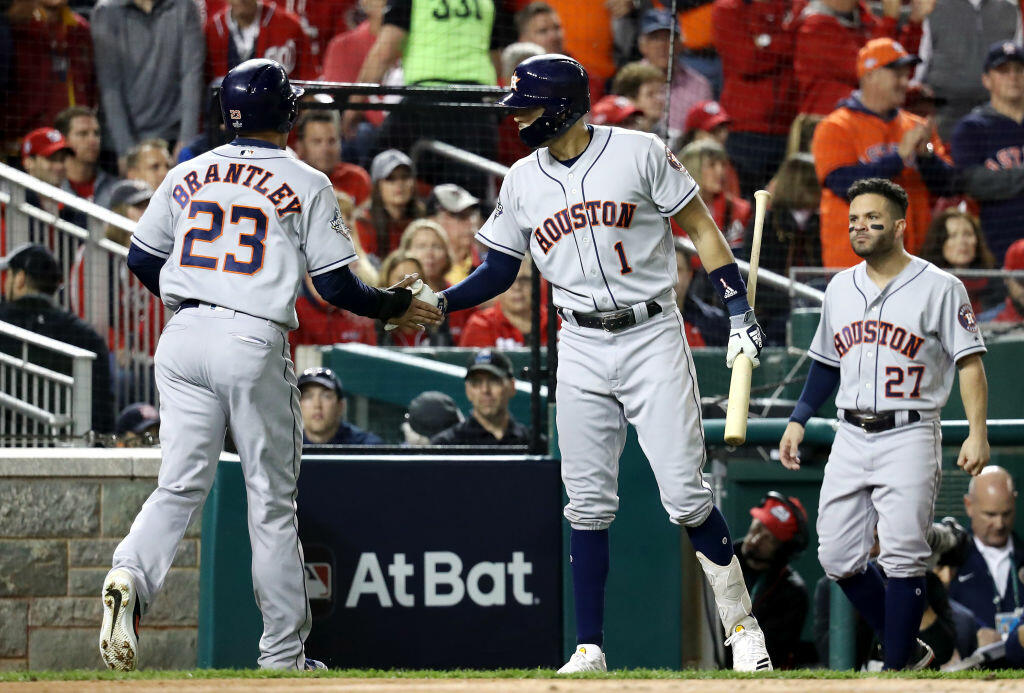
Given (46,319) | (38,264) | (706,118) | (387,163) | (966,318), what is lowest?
(966,318)

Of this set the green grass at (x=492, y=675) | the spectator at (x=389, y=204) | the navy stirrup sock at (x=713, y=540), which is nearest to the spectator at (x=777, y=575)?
the navy stirrup sock at (x=713, y=540)

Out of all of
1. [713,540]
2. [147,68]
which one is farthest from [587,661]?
[147,68]

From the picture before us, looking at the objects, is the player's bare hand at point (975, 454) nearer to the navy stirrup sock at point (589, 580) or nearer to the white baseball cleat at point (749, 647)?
the white baseball cleat at point (749, 647)

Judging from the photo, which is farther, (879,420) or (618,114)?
(618,114)

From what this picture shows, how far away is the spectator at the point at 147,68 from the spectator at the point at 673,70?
9.83ft

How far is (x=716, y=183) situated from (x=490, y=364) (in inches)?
118

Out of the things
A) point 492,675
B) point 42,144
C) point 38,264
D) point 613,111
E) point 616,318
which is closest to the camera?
point 492,675

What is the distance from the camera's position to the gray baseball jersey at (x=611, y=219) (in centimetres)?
457

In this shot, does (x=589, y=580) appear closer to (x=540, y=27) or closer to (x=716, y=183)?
(x=716, y=183)

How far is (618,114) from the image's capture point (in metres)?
8.85

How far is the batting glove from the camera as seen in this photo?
A: 448 cm

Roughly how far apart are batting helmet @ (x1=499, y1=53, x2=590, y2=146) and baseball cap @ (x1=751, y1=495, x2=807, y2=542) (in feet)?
6.35

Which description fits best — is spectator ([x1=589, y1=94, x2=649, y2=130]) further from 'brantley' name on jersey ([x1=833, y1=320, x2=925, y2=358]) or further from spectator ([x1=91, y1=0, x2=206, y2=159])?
'brantley' name on jersey ([x1=833, y1=320, x2=925, y2=358])

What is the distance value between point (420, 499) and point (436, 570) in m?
0.26
